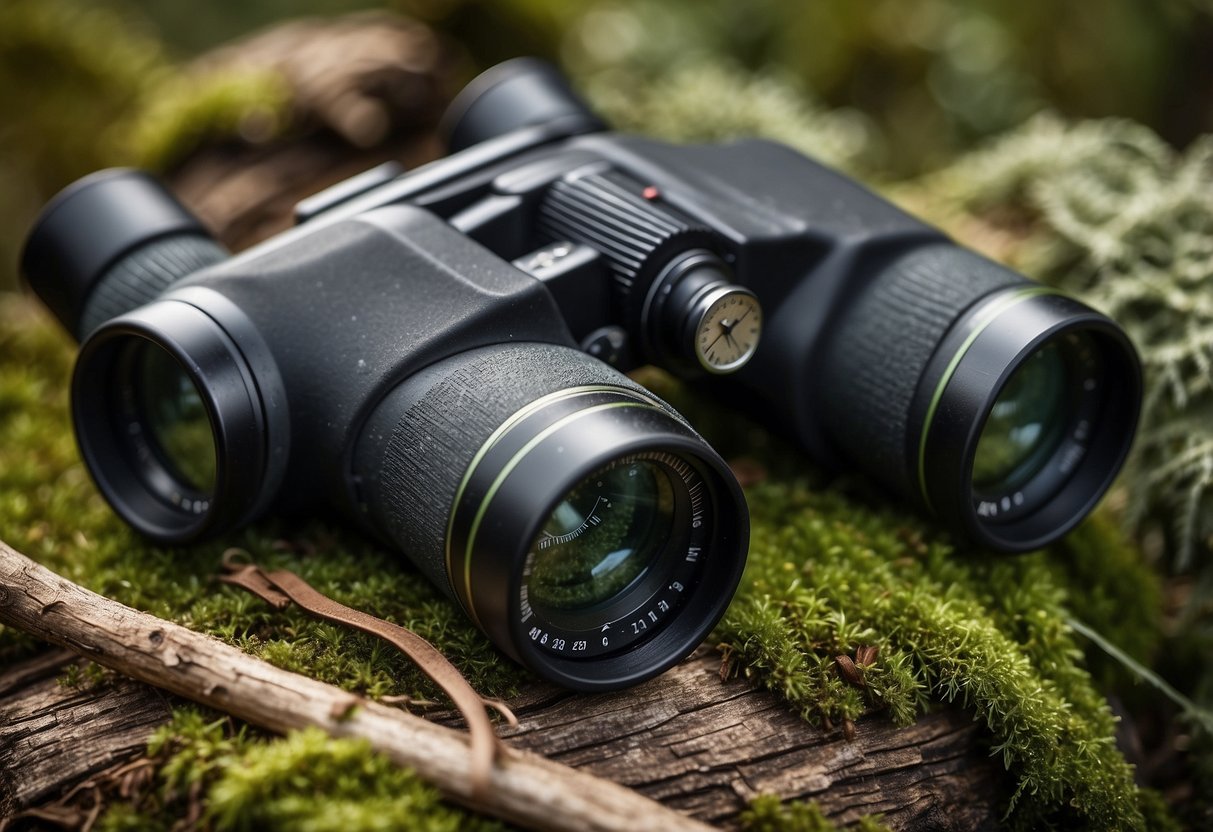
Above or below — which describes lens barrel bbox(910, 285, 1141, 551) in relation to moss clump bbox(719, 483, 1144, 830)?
above

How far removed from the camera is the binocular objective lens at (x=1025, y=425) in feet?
8.03

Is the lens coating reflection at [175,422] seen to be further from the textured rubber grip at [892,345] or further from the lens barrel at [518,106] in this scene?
the textured rubber grip at [892,345]

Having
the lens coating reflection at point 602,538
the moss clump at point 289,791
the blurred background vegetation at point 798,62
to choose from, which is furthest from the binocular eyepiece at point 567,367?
the blurred background vegetation at point 798,62

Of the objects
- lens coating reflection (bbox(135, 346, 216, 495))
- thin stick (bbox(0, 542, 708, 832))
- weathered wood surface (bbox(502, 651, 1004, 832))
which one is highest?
lens coating reflection (bbox(135, 346, 216, 495))

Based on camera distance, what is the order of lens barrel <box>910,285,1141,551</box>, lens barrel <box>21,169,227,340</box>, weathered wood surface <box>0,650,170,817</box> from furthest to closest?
lens barrel <box>21,169,227,340</box>
lens barrel <box>910,285,1141,551</box>
weathered wood surface <box>0,650,170,817</box>

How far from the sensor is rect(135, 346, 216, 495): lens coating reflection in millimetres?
2381

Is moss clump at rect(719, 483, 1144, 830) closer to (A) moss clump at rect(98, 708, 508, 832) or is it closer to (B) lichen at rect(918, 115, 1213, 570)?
(B) lichen at rect(918, 115, 1213, 570)

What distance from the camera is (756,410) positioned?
8.66ft

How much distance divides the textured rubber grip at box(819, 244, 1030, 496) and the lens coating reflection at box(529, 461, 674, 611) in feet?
1.86

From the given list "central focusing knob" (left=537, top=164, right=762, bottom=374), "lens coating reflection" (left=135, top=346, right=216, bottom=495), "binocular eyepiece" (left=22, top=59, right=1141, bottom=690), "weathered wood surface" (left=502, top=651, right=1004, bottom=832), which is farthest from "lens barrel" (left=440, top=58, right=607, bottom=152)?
"weathered wood surface" (left=502, top=651, right=1004, bottom=832)

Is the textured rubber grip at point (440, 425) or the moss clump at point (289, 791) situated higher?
the textured rubber grip at point (440, 425)

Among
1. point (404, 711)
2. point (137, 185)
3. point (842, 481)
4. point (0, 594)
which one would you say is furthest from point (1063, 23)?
point (0, 594)

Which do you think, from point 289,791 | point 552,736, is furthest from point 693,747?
point 289,791

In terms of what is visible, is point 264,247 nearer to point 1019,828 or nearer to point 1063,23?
point 1019,828
